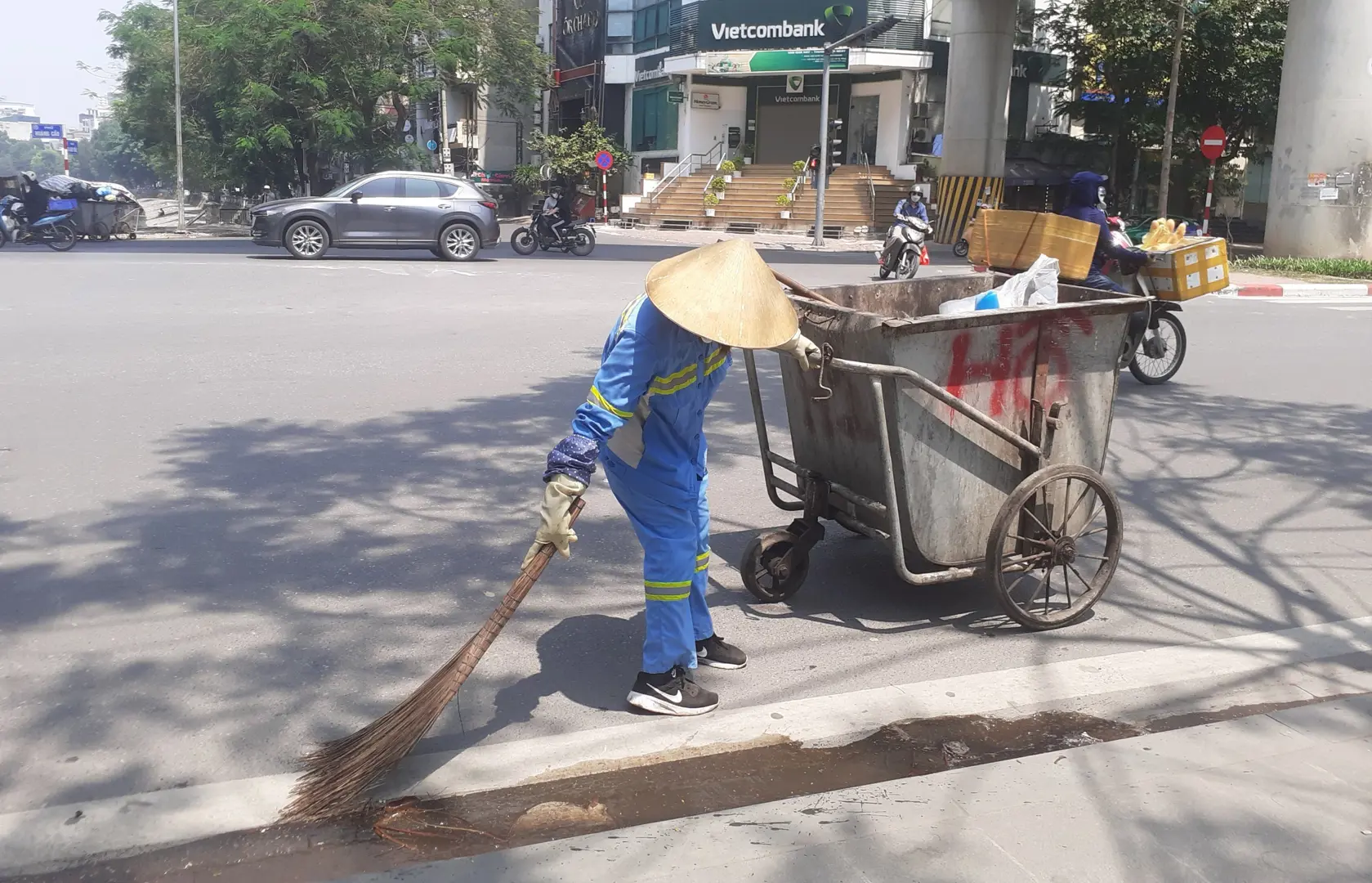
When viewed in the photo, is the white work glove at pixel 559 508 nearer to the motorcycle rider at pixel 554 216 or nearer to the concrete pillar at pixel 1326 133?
the motorcycle rider at pixel 554 216

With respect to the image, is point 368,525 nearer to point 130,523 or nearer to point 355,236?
point 130,523

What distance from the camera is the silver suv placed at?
18625 mm

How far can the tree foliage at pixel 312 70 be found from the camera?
94.4ft

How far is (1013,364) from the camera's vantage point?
4.40 metres

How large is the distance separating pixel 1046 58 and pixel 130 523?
118ft

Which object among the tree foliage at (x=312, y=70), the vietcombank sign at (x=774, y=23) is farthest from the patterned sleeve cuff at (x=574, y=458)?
the vietcombank sign at (x=774, y=23)

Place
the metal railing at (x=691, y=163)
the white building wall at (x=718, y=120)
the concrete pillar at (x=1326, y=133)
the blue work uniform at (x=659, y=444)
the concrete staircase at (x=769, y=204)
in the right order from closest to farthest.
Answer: the blue work uniform at (x=659, y=444), the concrete pillar at (x=1326, y=133), the concrete staircase at (x=769, y=204), the metal railing at (x=691, y=163), the white building wall at (x=718, y=120)

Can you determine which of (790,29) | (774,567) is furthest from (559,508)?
(790,29)

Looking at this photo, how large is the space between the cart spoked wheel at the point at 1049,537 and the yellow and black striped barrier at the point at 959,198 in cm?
2344

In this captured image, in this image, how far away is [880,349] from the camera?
163 inches

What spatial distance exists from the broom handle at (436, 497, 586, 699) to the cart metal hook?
119 cm

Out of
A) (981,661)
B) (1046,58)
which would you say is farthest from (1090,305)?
(1046,58)

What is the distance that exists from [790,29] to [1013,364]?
3377 centimetres

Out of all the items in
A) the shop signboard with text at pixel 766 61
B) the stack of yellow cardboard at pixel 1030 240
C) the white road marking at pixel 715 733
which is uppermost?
the shop signboard with text at pixel 766 61
